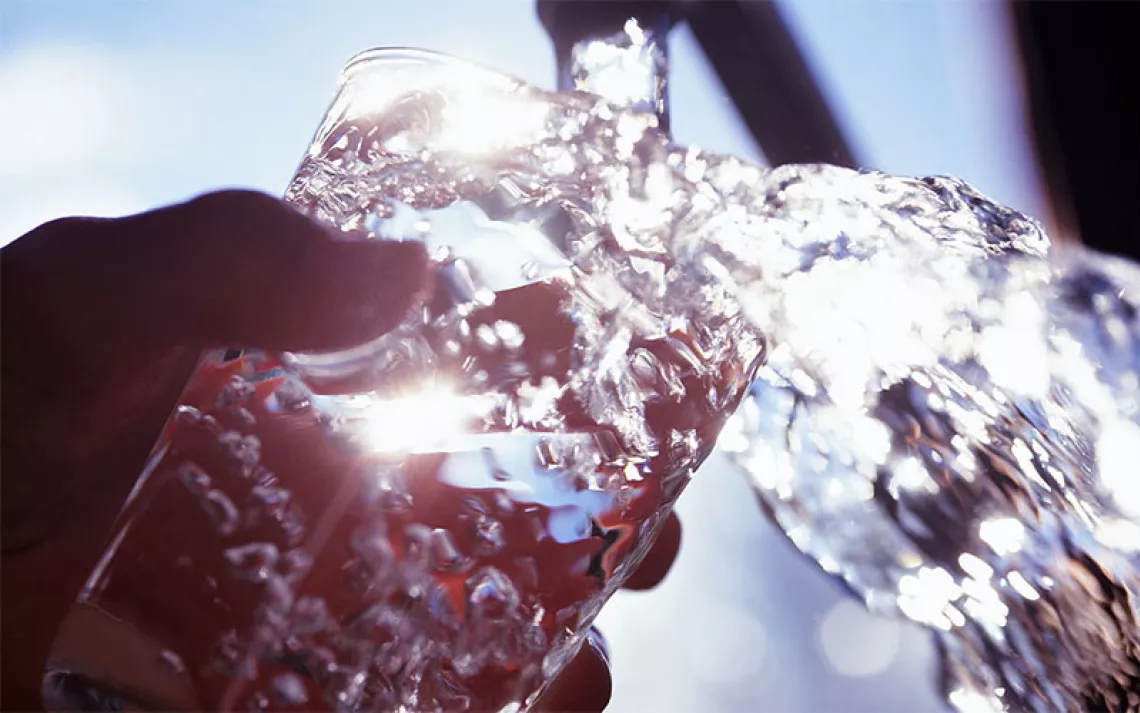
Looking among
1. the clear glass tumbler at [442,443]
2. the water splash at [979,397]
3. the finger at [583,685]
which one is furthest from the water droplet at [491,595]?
the finger at [583,685]

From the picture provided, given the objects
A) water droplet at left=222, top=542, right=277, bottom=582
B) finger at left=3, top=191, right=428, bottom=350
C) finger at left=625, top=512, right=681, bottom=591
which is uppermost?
finger at left=3, top=191, right=428, bottom=350

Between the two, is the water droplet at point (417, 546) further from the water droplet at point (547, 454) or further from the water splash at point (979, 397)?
the water splash at point (979, 397)

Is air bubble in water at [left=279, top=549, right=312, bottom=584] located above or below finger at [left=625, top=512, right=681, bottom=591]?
above

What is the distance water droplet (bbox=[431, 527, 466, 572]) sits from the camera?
0.26m

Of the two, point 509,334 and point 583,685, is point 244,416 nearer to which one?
point 509,334

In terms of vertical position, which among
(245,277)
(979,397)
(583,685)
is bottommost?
(583,685)

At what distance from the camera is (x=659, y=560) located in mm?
580

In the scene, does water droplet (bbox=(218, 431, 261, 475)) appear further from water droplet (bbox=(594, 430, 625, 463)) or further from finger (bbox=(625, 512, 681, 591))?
finger (bbox=(625, 512, 681, 591))

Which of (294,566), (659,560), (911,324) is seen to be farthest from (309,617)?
(659,560)

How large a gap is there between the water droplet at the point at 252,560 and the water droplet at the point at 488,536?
58 millimetres

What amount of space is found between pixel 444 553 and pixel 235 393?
8 centimetres

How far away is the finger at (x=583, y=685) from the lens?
0.53m

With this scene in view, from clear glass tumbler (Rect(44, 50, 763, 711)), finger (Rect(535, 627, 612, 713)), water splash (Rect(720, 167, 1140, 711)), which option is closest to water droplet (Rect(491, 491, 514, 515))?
clear glass tumbler (Rect(44, 50, 763, 711))

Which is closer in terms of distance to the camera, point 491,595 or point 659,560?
point 491,595
